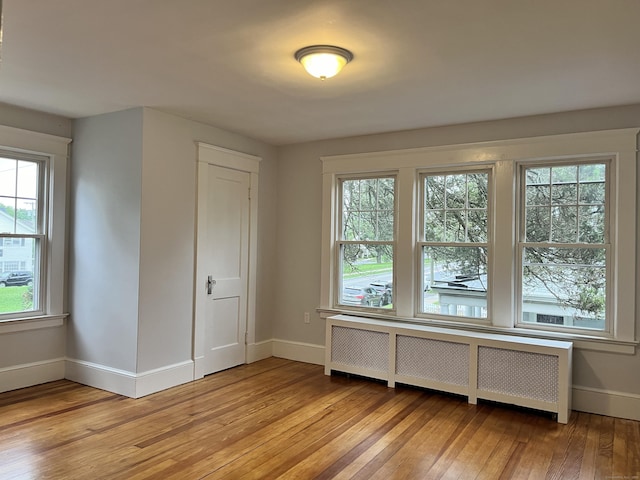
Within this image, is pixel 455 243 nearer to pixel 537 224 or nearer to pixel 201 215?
pixel 537 224

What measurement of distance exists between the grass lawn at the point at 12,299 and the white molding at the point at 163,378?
1.34 meters

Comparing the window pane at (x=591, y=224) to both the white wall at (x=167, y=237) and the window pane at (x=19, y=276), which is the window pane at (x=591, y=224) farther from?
the window pane at (x=19, y=276)

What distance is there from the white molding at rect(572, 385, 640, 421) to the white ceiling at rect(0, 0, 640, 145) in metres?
2.32

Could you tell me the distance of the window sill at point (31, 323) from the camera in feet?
13.6

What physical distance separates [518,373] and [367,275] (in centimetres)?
182

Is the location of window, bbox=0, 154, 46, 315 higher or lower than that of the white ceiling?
lower

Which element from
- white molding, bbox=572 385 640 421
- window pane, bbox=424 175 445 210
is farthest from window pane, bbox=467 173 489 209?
white molding, bbox=572 385 640 421

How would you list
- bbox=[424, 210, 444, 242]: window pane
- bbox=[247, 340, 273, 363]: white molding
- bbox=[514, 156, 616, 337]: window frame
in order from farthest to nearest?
bbox=[247, 340, 273, 363]: white molding
bbox=[424, 210, 444, 242]: window pane
bbox=[514, 156, 616, 337]: window frame

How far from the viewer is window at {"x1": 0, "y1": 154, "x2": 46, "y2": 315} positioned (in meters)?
4.22

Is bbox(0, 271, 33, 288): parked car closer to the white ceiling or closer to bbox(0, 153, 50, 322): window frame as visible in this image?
bbox(0, 153, 50, 322): window frame

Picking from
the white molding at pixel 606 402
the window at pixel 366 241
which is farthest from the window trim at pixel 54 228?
the white molding at pixel 606 402

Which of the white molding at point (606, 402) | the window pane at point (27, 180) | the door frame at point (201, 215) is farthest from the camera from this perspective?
the door frame at point (201, 215)

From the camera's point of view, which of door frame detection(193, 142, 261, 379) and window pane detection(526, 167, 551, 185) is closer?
window pane detection(526, 167, 551, 185)

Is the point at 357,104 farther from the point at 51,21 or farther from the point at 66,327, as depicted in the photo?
the point at 66,327
